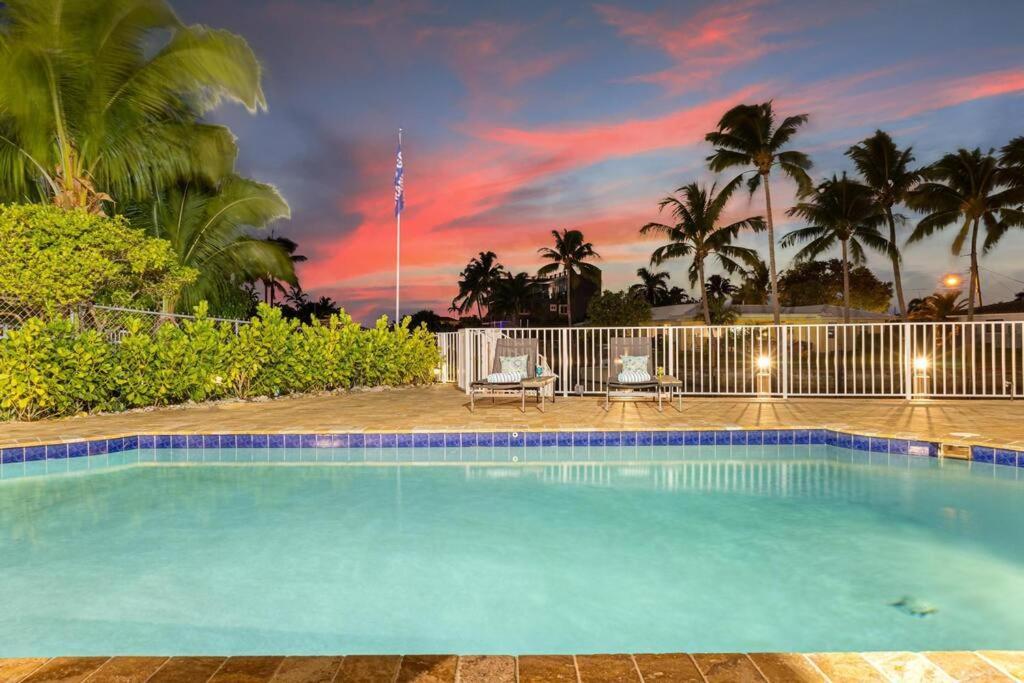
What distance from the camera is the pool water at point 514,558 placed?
2.78m

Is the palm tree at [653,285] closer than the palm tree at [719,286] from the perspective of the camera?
Yes

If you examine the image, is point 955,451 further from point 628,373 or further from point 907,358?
point 907,358

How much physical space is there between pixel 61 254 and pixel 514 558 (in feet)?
24.0

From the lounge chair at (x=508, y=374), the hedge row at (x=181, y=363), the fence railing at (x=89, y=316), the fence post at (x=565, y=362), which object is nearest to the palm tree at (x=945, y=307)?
the fence post at (x=565, y=362)

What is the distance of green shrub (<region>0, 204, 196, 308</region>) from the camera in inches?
292

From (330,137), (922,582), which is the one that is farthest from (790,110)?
(922,582)

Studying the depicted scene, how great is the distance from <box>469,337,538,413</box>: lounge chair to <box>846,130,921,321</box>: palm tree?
20.3 m

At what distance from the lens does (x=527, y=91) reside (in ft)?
48.4

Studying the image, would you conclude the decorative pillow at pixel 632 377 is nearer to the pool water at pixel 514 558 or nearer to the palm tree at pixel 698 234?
the pool water at pixel 514 558

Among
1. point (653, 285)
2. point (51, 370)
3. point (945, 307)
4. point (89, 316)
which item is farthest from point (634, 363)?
point (653, 285)

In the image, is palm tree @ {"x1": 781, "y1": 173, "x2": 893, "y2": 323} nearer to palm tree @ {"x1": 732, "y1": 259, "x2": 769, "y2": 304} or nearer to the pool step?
the pool step

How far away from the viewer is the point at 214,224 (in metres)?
13.1

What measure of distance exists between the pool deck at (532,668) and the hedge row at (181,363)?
682cm

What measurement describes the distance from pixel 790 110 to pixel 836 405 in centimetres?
1487
